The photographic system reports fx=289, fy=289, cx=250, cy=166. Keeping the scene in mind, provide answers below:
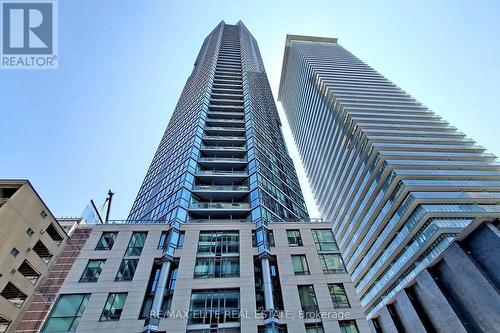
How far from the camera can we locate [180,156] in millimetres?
45719

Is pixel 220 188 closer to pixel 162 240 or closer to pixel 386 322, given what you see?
pixel 162 240

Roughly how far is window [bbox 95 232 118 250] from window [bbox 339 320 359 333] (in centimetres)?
2374

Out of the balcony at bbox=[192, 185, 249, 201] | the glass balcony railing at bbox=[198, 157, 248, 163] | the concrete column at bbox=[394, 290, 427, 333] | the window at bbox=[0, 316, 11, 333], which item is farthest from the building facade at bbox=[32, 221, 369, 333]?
the concrete column at bbox=[394, 290, 427, 333]

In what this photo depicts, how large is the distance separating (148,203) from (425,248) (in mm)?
51053

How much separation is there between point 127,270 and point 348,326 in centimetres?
2115

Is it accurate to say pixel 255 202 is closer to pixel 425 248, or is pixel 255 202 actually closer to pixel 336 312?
pixel 336 312

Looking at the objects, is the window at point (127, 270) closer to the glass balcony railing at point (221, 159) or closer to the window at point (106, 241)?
the window at point (106, 241)

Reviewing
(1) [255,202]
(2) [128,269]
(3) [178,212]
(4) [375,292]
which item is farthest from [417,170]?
(2) [128,269]

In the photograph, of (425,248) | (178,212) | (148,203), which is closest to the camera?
(178,212)

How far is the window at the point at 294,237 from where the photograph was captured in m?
32.4

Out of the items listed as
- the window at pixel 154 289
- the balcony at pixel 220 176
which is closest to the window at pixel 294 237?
the balcony at pixel 220 176

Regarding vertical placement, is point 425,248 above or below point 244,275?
above

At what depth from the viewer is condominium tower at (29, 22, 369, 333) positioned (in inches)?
976

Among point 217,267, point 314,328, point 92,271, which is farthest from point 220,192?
point 314,328
